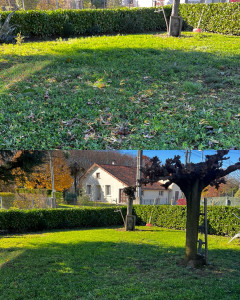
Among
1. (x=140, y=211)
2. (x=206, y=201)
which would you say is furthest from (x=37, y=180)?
(x=206, y=201)

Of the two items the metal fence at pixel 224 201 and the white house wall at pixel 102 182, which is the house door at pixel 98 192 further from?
the metal fence at pixel 224 201

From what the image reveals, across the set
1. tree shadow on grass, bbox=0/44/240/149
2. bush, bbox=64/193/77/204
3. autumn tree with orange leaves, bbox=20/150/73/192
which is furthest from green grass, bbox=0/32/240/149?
bush, bbox=64/193/77/204

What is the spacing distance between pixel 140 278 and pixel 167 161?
110cm

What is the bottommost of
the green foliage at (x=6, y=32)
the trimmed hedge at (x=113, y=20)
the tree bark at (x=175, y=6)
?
the green foliage at (x=6, y=32)

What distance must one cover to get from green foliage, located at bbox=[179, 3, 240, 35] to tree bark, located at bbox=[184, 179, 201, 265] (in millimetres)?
10389

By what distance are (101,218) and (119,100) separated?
2.62 m

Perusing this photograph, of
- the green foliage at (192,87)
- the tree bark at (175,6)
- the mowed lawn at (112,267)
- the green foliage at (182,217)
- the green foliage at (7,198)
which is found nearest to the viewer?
the mowed lawn at (112,267)

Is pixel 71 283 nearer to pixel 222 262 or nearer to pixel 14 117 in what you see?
pixel 222 262

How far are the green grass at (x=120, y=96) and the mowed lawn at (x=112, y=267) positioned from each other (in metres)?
1.06

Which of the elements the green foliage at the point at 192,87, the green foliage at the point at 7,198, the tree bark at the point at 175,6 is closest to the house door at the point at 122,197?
the green foliage at the point at 7,198

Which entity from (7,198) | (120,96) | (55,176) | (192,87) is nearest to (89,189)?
(55,176)

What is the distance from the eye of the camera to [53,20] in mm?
12023

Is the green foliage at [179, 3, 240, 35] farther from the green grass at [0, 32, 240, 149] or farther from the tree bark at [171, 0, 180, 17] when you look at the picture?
the green grass at [0, 32, 240, 149]

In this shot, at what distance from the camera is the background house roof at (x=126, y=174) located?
3.55 meters
